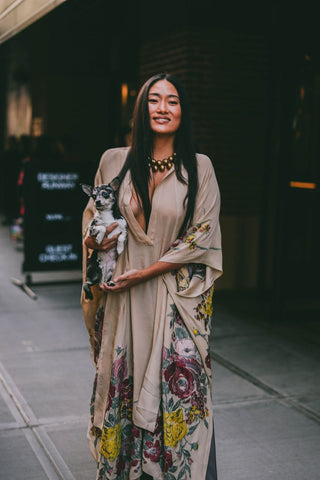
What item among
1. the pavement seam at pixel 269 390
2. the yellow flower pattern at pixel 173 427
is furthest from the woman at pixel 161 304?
the pavement seam at pixel 269 390

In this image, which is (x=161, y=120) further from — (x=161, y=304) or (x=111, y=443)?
(x=111, y=443)

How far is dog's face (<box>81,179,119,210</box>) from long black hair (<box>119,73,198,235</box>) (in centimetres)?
11

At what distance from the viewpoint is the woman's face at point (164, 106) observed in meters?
3.01

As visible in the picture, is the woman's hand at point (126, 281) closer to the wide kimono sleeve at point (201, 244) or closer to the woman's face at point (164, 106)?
the wide kimono sleeve at point (201, 244)

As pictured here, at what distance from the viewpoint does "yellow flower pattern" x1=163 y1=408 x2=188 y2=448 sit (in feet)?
9.68

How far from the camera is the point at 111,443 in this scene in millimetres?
3025

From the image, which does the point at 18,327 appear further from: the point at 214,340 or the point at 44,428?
the point at 44,428

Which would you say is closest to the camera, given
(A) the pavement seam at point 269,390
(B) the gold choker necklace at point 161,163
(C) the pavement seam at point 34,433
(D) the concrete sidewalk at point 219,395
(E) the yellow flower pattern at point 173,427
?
(E) the yellow flower pattern at point 173,427

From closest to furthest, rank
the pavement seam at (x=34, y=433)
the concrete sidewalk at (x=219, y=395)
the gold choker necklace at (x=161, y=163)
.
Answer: the gold choker necklace at (x=161, y=163) → the pavement seam at (x=34, y=433) → the concrete sidewalk at (x=219, y=395)

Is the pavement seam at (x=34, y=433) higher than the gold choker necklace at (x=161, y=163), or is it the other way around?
the gold choker necklace at (x=161, y=163)

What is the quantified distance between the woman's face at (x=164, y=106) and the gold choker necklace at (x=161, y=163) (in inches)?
5.2

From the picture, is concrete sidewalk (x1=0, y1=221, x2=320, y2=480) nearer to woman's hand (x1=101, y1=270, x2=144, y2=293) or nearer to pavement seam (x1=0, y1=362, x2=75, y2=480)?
pavement seam (x1=0, y1=362, x2=75, y2=480)

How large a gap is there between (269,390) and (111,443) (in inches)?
89.6

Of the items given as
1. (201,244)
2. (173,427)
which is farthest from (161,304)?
(173,427)
